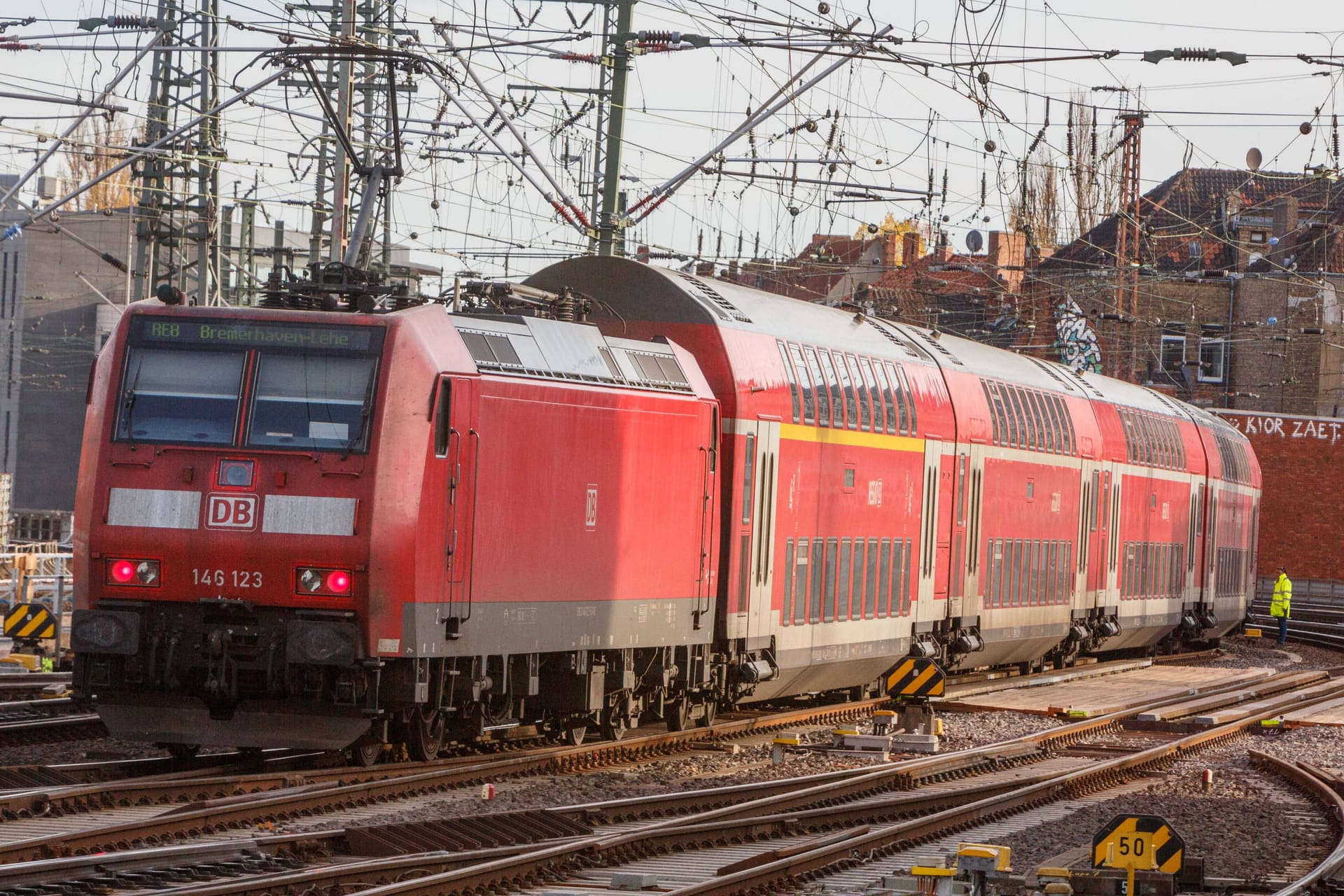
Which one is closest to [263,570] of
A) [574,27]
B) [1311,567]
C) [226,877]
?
[226,877]

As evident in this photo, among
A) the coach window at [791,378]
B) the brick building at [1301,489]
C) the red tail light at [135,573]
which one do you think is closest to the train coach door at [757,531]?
the coach window at [791,378]

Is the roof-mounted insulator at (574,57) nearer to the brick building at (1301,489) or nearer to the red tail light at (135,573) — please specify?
the red tail light at (135,573)

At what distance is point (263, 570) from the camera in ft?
46.6

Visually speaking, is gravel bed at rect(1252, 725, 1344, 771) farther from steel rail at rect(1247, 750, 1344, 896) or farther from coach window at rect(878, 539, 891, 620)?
coach window at rect(878, 539, 891, 620)

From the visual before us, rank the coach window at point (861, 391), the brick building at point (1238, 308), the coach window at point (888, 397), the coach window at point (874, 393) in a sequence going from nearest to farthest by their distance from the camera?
the coach window at point (861, 391), the coach window at point (874, 393), the coach window at point (888, 397), the brick building at point (1238, 308)

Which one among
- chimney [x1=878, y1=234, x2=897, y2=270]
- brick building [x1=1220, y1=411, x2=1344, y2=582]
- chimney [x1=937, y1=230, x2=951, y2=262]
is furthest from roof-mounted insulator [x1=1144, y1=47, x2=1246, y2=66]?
chimney [x1=878, y1=234, x2=897, y2=270]

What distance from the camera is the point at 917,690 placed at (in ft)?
65.3

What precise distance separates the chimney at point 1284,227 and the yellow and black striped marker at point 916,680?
54.4m

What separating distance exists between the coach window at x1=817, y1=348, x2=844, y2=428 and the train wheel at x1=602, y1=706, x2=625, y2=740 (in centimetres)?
482

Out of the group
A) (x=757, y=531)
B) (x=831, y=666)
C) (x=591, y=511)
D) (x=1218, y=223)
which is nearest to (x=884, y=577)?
(x=831, y=666)

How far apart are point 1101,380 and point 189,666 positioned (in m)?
24.7

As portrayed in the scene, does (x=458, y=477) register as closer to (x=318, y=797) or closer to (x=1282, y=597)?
(x=318, y=797)

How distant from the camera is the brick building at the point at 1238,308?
2717 inches

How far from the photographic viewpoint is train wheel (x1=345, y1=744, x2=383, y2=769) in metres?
15.2
